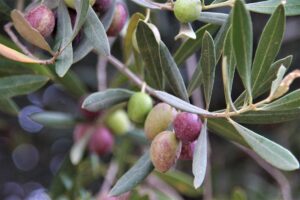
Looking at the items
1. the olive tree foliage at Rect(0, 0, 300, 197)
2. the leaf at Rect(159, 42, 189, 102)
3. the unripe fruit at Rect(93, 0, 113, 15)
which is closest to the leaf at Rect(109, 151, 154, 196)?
the olive tree foliage at Rect(0, 0, 300, 197)

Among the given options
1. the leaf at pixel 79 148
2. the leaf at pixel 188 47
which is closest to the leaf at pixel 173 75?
the leaf at pixel 188 47

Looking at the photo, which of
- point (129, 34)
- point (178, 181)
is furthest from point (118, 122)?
point (129, 34)

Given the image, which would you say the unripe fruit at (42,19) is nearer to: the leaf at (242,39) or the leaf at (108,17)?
the leaf at (108,17)

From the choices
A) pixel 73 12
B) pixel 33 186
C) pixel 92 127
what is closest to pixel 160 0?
pixel 73 12

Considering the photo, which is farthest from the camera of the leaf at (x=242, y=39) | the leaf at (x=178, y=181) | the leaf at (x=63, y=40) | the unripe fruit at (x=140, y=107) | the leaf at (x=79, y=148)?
the leaf at (x=178, y=181)

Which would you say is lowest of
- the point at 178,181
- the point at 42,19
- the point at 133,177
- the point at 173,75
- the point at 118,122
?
the point at 178,181

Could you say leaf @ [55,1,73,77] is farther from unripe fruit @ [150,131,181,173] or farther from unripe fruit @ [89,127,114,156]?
unripe fruit @ [89,127,114,156]

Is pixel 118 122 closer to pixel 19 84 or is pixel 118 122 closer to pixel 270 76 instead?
pixel 19 84
